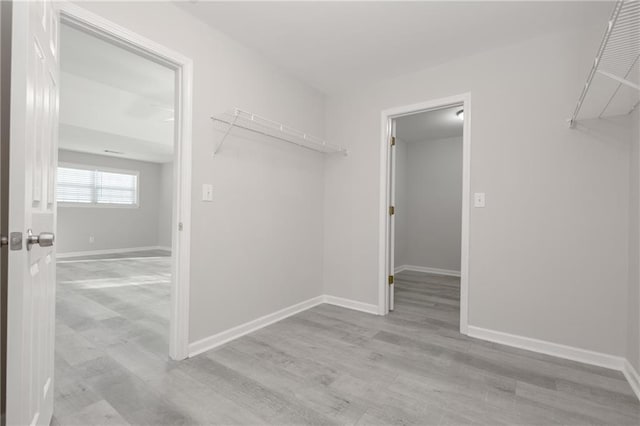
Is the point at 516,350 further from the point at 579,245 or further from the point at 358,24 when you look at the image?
the point at 358,24

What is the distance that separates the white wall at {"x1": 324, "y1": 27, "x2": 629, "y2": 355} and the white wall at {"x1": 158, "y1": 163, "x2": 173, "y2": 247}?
294 inches

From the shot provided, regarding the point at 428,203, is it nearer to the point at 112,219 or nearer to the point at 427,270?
the point at 427,270

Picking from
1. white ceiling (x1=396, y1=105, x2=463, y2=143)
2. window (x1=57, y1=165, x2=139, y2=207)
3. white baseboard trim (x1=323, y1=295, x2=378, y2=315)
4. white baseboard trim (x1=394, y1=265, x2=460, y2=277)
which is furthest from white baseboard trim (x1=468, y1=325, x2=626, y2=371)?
window (x1=57, y1=165, x2=139, y2=207)

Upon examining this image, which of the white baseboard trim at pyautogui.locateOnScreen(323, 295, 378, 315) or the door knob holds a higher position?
the door knob

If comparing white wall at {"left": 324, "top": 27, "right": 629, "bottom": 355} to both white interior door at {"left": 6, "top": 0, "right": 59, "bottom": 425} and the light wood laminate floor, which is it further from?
white interior door at {"left": 6, "top": 0, "right": 59, "bottom": 425}

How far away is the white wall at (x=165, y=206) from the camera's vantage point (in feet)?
27.4

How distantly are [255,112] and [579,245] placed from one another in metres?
2.75

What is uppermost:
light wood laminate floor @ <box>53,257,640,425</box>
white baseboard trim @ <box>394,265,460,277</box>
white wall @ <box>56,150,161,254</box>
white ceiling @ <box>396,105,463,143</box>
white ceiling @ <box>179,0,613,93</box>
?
white ceiling @ <box>179,0,613,93</box>

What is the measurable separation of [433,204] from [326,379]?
172 inches

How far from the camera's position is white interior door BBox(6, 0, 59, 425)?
944 millimetres

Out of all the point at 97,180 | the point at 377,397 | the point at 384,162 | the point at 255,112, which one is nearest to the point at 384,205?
the point at 384,162

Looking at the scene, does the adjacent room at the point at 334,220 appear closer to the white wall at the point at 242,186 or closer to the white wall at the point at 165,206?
the white wall at the point at 242,186

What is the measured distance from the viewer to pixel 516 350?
2.33 meters

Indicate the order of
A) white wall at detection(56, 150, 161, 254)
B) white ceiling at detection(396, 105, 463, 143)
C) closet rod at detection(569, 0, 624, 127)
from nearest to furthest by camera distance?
closet rod at detection(569, 0, 624, 127) < white ceiling at detection(396, 105, 463, 143) < white wall at detection(56, 150, 161, 254)
